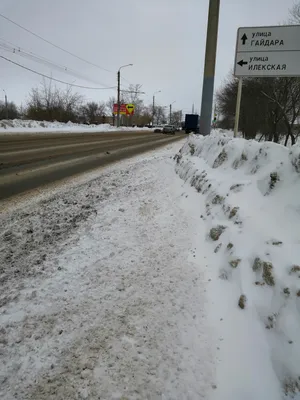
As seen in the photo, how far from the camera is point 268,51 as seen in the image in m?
6.14

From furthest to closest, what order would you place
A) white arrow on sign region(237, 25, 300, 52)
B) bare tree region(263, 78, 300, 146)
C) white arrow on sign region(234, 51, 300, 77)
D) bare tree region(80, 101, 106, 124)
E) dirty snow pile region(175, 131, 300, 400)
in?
bare tree region(80, 101, 106, 124)
bare tree region(263, 78, 300, 146)
white arrow on sign region(234, 51, 300, 77)
white arrow on sign region(237, 25, 300, 52)
dirty snow pile region(175, 131, 300, 400)

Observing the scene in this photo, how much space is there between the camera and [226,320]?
2219 mm

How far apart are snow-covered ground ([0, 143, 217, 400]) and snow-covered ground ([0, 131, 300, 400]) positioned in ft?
0.03

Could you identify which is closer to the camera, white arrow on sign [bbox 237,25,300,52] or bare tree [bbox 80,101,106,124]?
white arrow on sign [bbox 237,25,300,52]

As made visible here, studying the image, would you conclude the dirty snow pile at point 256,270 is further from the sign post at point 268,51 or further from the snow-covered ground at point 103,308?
the sign post at point 268,51

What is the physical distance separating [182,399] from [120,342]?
0.60 metres

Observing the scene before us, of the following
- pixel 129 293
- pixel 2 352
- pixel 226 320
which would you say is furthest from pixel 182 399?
pixel 2 352

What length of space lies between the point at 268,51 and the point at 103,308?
6.70m

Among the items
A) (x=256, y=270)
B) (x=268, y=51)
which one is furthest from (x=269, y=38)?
(x=256, y=270)

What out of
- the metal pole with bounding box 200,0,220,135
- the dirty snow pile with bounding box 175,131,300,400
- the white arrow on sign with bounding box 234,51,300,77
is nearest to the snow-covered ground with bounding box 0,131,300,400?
the dirty snow pile with bounding box 175,131,300,400

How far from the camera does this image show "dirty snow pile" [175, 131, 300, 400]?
173 cm

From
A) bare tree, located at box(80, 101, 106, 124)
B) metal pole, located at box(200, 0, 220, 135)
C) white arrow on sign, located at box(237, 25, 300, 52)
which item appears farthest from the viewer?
bare tree, located at box(80, 101, 106, 124)

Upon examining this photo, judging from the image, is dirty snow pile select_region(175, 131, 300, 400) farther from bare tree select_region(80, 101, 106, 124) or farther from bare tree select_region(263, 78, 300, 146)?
bare tree select_region(80, 101, 106, 124)

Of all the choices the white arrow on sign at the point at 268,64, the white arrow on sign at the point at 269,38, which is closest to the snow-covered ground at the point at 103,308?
the white arrow on sign at the point at 268,64
